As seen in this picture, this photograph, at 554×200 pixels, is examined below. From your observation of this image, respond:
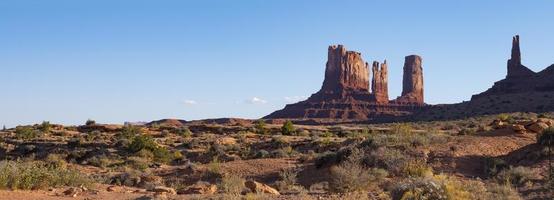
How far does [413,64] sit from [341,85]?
77.3 ft

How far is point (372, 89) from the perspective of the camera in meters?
136

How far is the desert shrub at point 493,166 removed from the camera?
53.1ft

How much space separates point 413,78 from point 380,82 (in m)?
8.41

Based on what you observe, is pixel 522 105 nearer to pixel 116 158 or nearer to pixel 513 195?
pixel 116 158

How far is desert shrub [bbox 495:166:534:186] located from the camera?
14.5 meters

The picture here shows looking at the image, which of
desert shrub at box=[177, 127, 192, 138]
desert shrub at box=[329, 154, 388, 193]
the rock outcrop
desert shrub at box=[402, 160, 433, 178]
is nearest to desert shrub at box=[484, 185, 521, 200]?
desert shrub at box=[329, 154, 388, 193]

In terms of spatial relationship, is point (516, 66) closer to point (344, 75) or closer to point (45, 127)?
point (344, 75)

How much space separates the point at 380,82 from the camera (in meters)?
139

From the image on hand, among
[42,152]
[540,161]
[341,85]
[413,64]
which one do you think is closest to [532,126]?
[540,161]

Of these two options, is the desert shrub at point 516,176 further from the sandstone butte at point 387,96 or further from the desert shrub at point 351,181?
the sandstone butte at point 387,96

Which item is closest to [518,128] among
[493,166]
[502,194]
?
[493,166]

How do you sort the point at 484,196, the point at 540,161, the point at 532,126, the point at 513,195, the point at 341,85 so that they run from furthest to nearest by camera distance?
the point at 341,85
the point at 532,126
the point at 540,161
the point at 513,195
the point at 484,196

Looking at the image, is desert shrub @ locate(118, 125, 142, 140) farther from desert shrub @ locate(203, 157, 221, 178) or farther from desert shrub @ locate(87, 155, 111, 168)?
desert shrub @ locate(203, 157, 221, 178)

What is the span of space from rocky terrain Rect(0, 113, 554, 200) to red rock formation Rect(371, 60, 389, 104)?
4054 inches
